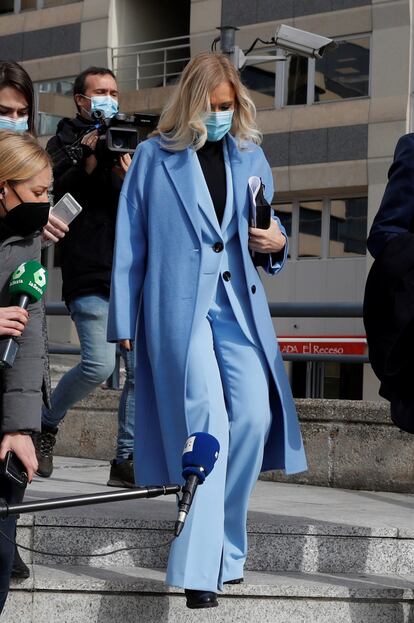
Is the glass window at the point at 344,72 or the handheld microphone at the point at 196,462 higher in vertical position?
the glass window at the point at 344,72

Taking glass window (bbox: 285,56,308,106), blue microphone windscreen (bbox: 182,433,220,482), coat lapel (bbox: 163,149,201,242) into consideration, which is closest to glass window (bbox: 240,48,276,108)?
glass window (bbox: 285,56,308,106)

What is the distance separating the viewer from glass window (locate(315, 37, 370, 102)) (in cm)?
2612

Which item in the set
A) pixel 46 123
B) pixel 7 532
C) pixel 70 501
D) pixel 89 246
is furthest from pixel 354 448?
pixel 46 123

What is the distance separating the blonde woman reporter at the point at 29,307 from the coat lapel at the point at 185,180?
41.4 inches

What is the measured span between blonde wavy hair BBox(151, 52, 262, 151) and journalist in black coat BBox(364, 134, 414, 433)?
720 millimetres

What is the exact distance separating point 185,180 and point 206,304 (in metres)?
0.49

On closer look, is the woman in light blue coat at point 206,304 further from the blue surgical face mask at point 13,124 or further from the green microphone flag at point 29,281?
the green microphone flag at point 29,281

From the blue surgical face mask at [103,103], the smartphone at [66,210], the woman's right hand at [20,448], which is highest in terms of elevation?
the blue surgical face mask at [103,103]

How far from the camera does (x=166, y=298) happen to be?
4.88 m

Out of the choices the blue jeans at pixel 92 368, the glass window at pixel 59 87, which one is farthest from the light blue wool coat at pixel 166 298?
the glass window at pixel 59 87

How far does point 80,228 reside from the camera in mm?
6398

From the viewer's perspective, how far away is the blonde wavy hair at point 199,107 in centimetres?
493

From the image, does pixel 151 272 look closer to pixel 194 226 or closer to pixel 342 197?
pixel 194 226

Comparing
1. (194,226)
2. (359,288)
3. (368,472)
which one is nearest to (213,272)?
(194,226)
